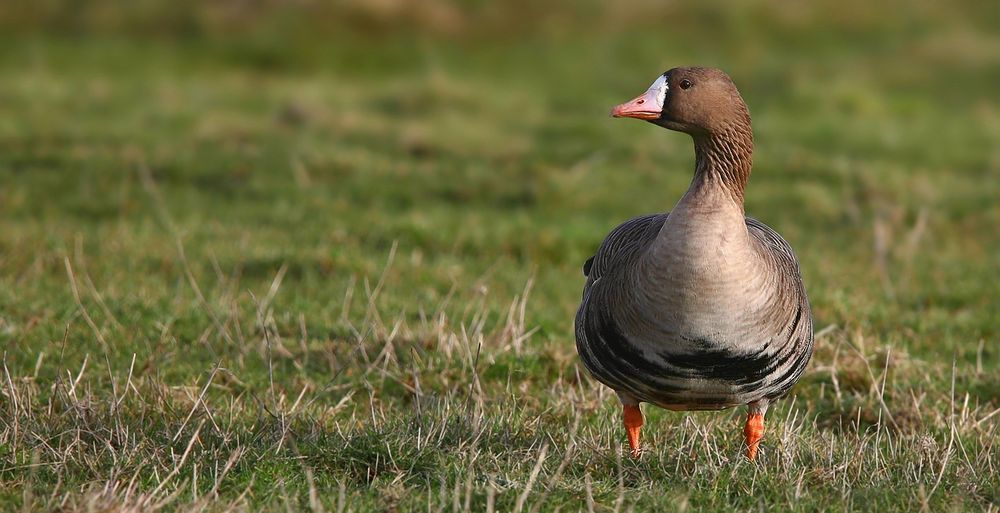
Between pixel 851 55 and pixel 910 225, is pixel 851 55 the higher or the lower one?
the higher one

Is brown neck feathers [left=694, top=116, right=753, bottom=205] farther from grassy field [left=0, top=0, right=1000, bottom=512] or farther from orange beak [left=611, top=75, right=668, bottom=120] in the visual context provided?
grassy field [left=0, top=0, right=1000, bottom=512]

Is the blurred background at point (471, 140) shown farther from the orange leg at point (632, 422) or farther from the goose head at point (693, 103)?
the goose head at point (693, 103)

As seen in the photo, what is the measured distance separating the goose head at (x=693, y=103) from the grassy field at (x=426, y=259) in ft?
3.99

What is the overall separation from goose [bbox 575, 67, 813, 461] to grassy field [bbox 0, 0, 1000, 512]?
12.3 inches

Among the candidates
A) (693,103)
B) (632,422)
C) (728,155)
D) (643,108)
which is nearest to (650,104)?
(643,108)

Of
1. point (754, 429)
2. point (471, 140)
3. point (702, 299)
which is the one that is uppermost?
point (702, 299)

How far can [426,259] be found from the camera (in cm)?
878

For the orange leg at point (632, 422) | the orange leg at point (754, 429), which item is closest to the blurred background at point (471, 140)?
the orange leg at point (632, 422)

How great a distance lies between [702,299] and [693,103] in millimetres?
798

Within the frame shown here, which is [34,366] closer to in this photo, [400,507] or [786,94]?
[400,507]

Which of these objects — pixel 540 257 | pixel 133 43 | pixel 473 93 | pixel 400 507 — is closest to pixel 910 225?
pixel 540 257

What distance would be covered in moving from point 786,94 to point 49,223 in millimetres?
10297

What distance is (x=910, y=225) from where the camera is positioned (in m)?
10.6

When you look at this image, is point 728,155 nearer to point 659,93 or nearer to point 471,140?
point 659,93
